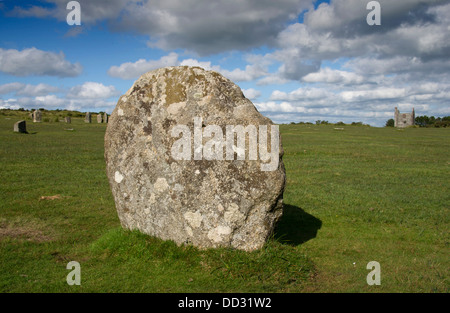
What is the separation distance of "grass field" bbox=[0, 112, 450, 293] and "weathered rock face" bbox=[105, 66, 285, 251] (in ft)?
1.49

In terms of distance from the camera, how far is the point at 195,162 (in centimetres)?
710

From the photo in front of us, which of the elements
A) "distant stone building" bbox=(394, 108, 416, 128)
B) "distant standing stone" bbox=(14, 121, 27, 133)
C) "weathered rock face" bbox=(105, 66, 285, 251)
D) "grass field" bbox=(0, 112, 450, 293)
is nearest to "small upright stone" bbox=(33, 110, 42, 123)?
"distant standing stone" bbox=(14, 121, 27, 133)

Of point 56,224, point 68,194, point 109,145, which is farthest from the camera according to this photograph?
point 68,194

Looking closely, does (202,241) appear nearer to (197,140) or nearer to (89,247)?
(197,140)

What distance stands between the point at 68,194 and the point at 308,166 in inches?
462

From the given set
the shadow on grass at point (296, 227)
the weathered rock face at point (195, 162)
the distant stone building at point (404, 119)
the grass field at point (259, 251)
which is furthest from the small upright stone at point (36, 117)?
the distant stone building at point (404, 119)

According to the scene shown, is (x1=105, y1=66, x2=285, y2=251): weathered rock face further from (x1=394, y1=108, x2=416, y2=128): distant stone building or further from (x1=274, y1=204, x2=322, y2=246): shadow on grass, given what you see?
(x1=394, y1=108, x2=416, y2=128): distant stone building

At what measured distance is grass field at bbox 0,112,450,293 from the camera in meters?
6.55

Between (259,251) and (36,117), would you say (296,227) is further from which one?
(36,117)

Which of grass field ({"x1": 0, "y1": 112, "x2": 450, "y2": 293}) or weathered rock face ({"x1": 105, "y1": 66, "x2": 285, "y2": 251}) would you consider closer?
grass field ({"x1": 0, "y1": 112, "x2": 450, "y2": 293})

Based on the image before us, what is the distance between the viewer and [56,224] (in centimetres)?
964

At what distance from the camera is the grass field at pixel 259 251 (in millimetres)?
6555

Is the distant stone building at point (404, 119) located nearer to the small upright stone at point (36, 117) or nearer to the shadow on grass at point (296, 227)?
the small upright stone at point (36, 117)
